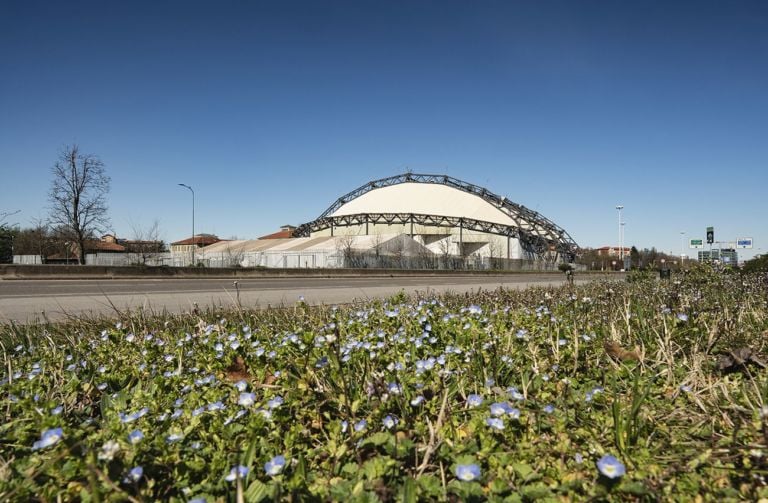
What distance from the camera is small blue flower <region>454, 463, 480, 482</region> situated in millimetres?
1604

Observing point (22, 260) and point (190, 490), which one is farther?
point (22, 260)

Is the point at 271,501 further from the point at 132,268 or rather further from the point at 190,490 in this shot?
the point at 132,268

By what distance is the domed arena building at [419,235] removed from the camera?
51250mm

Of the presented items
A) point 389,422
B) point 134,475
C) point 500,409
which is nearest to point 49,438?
point 134,475

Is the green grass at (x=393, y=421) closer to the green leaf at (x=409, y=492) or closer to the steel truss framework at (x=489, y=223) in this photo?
the green leaf at (x=409, y=492)

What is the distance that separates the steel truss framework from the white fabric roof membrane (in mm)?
2197

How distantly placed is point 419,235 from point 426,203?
43.6ft

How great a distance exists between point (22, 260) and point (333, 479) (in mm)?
75311

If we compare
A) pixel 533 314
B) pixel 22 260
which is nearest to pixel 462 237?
pixel 22 260

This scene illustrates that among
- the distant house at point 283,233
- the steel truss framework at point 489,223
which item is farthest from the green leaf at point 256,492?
the distant house at point 283,233

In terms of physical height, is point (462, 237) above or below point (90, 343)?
above

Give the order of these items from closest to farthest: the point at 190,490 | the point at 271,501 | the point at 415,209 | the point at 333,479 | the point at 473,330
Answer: the point at 271,501 → the point at 190,490 → the point at 333,479 → the point at 473,330 → the point at 415,209

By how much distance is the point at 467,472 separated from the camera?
5.33 feet

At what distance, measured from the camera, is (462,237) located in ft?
246
